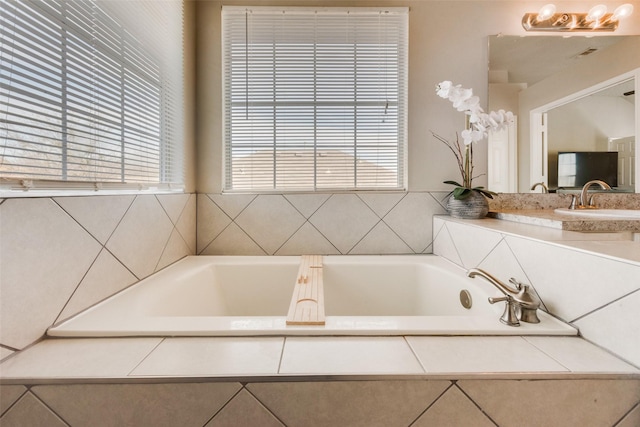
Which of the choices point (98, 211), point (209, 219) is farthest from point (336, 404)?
point (209, 219)

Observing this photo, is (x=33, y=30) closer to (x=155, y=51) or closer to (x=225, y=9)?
(x=155, y=51)

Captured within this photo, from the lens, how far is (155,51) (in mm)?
1322

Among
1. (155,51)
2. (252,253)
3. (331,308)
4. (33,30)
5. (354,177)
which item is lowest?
(331,308)

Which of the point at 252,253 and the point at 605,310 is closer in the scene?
the point at 605,310

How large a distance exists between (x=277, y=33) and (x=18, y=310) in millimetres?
1781

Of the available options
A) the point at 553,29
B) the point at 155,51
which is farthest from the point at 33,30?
the point at 553,29

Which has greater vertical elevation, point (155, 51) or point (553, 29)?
point (553, 29)

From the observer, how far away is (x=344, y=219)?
67.4 inches

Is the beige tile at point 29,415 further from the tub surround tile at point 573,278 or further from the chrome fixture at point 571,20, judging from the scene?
the chrome fixture at point 571,20

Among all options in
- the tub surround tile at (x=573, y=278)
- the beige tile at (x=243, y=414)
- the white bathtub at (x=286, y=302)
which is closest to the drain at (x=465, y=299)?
the white bathtub at (x=286, y=302)

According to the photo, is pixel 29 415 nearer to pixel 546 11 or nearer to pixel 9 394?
pixel 9 394

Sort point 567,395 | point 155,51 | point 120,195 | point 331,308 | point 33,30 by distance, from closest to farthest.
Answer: point 567,395 < point 33,30 < point 120,195 < point 155,51 < point 331,308

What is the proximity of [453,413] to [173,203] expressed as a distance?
4.84 feet

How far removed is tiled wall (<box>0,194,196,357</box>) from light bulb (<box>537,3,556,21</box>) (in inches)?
98.6
